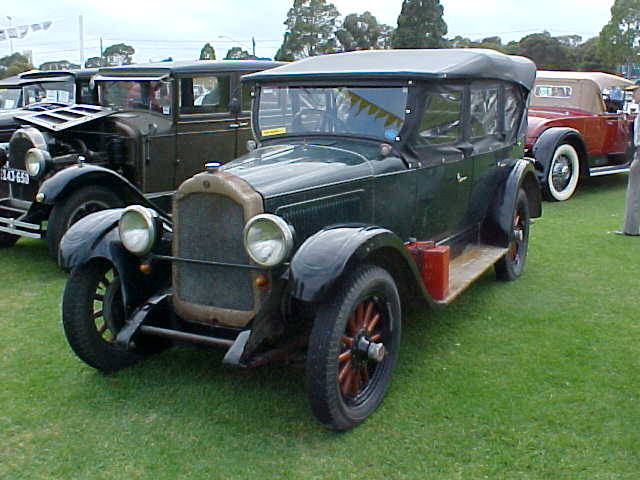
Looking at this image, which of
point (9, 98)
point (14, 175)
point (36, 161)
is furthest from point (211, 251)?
point (9, 98)

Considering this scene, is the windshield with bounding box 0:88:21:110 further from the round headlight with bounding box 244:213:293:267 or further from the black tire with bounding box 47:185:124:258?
the round headlight with bounding box 244:213:293:267

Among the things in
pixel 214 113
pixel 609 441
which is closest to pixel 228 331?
pixel 609 441

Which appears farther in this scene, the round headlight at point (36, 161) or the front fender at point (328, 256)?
the round headlight at point (36, 161)

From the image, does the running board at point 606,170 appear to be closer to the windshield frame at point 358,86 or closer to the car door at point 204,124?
the car door at point 204,124

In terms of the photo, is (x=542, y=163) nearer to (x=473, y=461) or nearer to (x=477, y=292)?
(x=477, y=292)

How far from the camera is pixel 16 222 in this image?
Answer: 5.79 meters

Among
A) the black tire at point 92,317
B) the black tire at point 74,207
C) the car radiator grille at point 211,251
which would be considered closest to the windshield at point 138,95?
the black tire at point 74,207

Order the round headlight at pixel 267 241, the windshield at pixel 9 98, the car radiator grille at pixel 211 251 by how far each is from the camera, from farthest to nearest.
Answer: the windshield at pixel 9 98 < the car radiator grille at pixel 211 251 < the round headlight at pixel 267 241

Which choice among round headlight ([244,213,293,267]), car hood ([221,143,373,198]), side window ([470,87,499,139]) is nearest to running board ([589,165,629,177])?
side window ([470,87,499,139])

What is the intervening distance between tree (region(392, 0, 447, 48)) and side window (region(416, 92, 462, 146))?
3603 centimetres

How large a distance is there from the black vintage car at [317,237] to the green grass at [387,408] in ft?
0.74

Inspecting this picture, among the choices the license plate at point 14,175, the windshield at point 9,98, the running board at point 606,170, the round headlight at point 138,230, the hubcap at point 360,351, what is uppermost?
the windshield at point 9,98

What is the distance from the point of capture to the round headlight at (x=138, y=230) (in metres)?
3.44

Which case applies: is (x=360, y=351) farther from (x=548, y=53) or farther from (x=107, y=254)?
(x=548, y=53)
